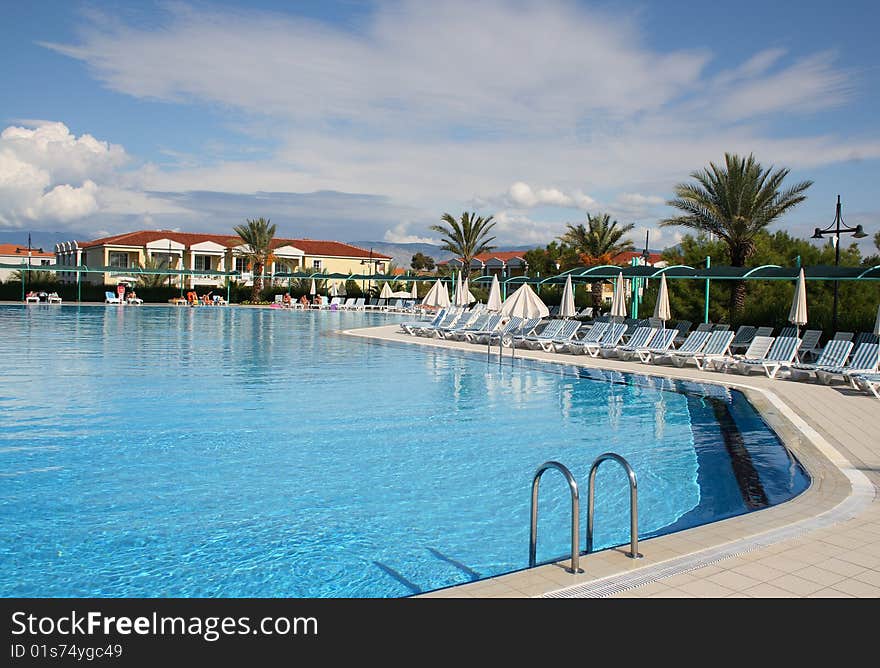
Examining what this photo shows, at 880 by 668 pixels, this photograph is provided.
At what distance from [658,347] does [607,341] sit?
5.40ft

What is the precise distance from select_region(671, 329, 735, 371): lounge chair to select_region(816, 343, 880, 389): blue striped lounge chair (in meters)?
2.42

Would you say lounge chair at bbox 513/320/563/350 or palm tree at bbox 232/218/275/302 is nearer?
lounge chair at bbox 513/320/563/350

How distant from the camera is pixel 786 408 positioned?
10484mm

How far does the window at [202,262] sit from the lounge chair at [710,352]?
51379mm

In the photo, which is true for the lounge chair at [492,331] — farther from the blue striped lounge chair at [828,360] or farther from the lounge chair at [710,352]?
the blue striped lounge chair at [828,360]

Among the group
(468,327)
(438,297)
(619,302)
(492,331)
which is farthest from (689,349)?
(438,297)

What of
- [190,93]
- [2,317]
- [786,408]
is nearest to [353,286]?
[2,317]

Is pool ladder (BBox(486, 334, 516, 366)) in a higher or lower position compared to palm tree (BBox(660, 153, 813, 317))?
lower

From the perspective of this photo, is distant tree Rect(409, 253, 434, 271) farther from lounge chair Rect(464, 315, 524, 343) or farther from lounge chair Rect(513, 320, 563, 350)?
lounge chair Rect(513, 320, 563, 350)

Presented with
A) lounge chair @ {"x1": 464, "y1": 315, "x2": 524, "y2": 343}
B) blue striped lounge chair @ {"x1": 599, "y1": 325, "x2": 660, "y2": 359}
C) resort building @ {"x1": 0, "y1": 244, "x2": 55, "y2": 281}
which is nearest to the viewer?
blue striped lounge chair @ {"x1": 599, "y1": 325, "x2": 660, "y2": 359}

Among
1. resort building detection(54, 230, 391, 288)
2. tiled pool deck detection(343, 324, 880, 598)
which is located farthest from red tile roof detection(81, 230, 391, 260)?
tiled pool deck detection(343, 324, 880, 598)

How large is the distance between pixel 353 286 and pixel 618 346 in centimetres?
4017

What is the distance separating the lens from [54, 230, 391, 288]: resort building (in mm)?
58156
